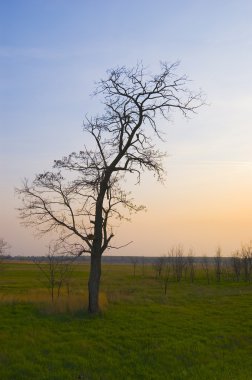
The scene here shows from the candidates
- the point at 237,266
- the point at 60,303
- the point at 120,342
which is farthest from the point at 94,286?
the point at 237,266

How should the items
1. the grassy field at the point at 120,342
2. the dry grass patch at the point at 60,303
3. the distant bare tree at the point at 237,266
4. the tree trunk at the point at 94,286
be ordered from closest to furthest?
the grassy field at the point at 120,342, the dry grass patch at the point at 60,303, the tree trunk at the point at 94,286, the distant bare tree at the point at 237,266

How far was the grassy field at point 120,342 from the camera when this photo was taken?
1216cm

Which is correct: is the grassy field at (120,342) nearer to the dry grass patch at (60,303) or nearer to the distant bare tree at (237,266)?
the dry grass patch at (60,303)

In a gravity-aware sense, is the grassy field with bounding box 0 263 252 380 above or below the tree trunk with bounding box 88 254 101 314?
below

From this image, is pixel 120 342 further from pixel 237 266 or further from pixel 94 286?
pixel 237 266

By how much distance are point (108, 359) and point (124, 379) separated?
5.51ft

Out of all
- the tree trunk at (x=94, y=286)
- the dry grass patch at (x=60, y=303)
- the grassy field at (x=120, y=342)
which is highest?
the tree trunk at (x=94, y=286)

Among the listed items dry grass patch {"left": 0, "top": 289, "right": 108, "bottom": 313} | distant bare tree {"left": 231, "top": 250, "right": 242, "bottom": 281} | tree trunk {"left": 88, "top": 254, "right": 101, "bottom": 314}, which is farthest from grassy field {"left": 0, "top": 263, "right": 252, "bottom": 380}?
distant bare tree {"left": 231, "top": 250, "right": 242, "bottom": 281}

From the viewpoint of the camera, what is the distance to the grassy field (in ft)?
39.9

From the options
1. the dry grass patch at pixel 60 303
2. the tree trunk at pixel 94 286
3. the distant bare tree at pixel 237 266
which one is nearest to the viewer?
the dry grass patch at pixel 60 303

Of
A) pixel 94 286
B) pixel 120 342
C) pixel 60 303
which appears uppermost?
pixel 94 286

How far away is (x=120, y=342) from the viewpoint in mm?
15312

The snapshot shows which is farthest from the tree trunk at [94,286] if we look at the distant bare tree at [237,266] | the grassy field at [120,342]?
Result: the distant bare tree at [237,266]

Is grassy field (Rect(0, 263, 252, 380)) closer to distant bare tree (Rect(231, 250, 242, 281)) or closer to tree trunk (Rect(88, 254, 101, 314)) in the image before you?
tree trunk (Rect(88, 254, 101, 314))
